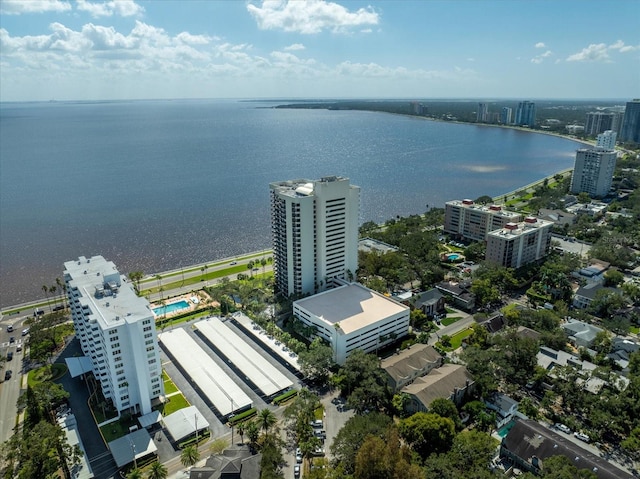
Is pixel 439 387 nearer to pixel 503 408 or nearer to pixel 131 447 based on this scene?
pixel 503 408

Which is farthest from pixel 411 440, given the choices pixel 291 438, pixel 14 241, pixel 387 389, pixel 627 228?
pixel 14 241

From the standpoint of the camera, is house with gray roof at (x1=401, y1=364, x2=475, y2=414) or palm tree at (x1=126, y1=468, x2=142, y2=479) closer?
palm tree at (x1=126, y1=468, x2=142, y2=479)

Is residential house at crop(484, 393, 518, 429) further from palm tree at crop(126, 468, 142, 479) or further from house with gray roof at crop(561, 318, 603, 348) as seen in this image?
palm tree at crop(126, 468, 142, 479)

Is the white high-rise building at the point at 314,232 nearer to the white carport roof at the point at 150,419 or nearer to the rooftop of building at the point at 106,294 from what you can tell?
the rooftop of building at the point at 106,294

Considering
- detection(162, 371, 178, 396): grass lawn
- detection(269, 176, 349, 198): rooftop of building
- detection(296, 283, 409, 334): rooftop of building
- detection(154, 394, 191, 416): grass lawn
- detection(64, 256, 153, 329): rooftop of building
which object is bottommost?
detection(154, 394, 191, 416): grass lawn

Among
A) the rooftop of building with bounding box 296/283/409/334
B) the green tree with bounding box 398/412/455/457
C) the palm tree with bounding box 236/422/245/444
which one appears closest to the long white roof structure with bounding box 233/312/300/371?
the rooftop of building with bounding box 296/283/409/334

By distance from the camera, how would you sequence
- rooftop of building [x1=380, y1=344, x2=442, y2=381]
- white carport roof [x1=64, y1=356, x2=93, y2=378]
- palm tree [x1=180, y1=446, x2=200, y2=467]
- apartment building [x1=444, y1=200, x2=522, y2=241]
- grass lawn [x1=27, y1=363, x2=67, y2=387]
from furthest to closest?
apartment building [x1=444, y1=200, x2=522, y2=241], grass lawn [x1=27, y1=363, x2=67, y2=387], white carport roof [x1=64, y1=356, x2=93, y2=378], rooftop of building [x1=380, y1=344, x2=442, y2=381], palm tree [x1=180, y1=446, x2=200, y2=467]

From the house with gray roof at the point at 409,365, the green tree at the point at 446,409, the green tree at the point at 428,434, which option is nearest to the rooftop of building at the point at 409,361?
the house with gray roof at the point at 409,365

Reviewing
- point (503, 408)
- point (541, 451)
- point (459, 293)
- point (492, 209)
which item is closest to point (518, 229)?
point (492, 209)
